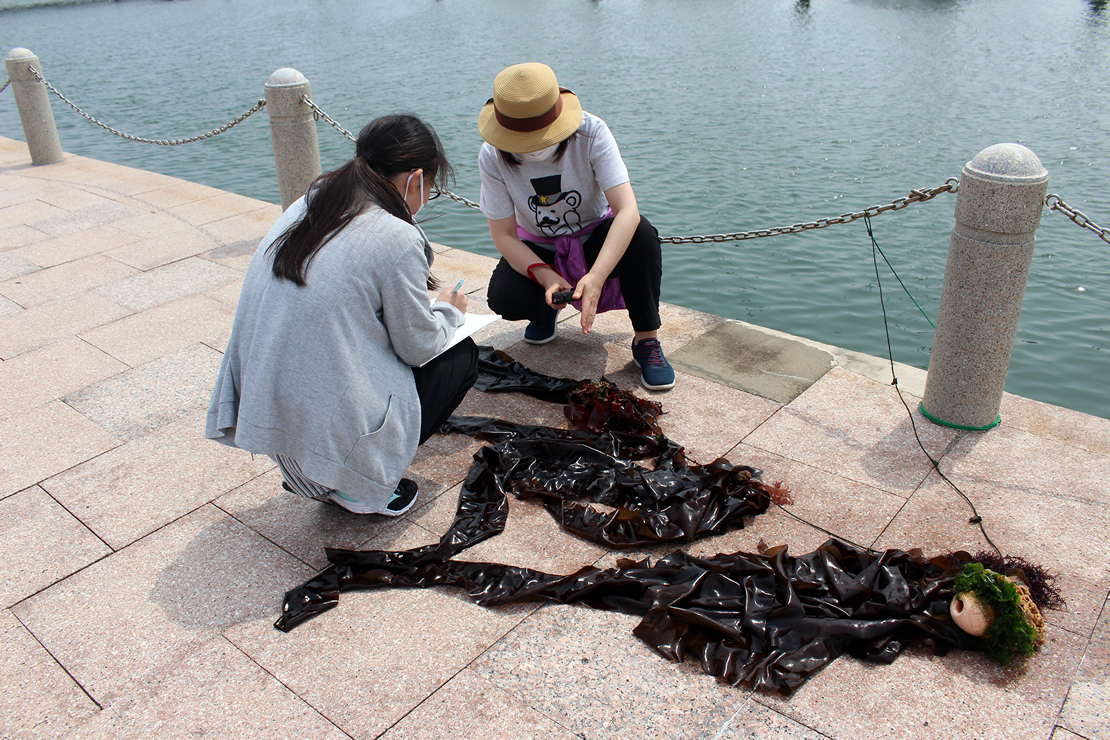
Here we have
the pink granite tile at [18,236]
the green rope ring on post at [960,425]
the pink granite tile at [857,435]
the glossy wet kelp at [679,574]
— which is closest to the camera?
the glossy wet kelp at [679,574]

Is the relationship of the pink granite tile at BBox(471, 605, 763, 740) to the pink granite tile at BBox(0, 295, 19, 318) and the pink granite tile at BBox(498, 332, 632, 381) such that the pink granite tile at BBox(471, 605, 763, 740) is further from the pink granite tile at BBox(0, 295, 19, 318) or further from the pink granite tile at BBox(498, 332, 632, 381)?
the pink granite tile at BBox(0, 295, 19, 318)

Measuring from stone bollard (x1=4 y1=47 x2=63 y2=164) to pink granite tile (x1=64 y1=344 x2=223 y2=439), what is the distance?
6.70m

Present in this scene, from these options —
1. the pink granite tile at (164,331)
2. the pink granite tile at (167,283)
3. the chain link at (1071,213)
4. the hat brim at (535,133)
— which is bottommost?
the pink granite tile at (167,283)

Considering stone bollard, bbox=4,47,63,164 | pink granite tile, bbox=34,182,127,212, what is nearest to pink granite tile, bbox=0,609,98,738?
pink granite tile, bbox=34,182,127,212

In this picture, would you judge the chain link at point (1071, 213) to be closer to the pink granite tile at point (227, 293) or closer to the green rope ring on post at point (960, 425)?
the green rope ring on post at point (960, 425)

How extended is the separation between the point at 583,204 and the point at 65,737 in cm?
299

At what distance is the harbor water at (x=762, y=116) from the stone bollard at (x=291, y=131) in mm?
2902

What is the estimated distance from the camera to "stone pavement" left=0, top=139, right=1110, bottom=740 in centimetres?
221

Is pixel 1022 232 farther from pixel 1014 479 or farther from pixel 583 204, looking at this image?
pixel 583 204

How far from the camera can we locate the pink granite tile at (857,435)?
3.28 meters

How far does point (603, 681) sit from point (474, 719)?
1.28 ft

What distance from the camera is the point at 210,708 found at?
2.25 metres

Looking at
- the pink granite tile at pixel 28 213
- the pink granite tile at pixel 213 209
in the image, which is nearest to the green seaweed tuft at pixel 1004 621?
the pink granite tile at pixel 213 209

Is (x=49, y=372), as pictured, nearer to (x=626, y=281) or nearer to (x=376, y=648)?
(x=376, y=648)
